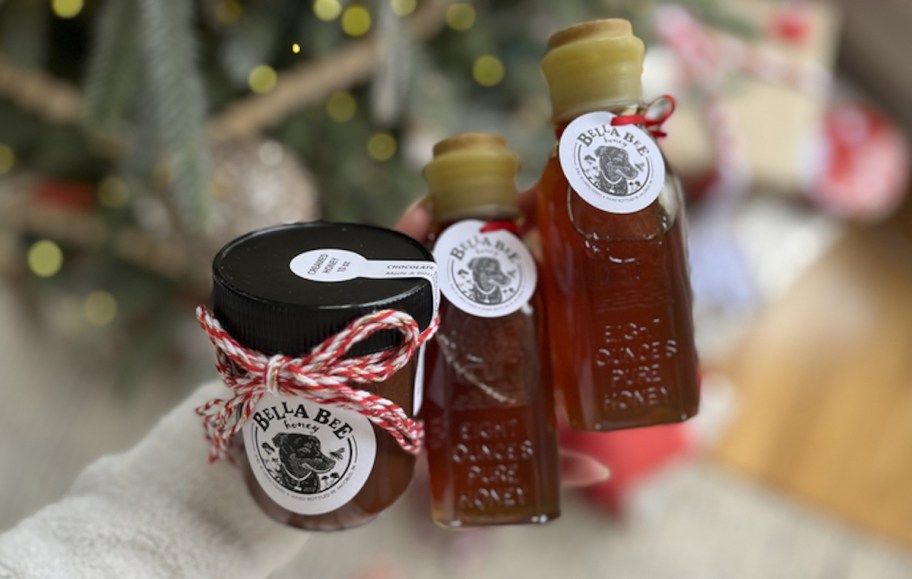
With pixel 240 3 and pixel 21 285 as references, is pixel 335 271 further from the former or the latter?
pixel 21 285

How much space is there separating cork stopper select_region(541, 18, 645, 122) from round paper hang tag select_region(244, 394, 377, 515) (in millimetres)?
214

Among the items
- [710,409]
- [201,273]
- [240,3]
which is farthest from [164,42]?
[710,409]

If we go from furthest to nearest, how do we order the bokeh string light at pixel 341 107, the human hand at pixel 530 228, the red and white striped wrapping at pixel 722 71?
1. the red and white striped wrapping at pixel 722 71
2. the bokeh string light at pixel 341 107
3. the human hand at pixel 530 228

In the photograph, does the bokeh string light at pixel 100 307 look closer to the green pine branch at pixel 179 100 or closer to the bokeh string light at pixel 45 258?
the bokeh string light at pixel 45 258

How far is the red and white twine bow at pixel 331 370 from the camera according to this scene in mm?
356

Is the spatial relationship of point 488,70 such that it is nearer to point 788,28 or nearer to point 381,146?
point 381,146

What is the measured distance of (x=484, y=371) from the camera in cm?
44

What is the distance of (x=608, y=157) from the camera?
0.41 metres

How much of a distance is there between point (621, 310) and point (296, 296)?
0.18m

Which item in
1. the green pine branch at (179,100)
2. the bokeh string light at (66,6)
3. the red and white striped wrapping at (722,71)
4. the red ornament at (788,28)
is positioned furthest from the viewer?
the red ornament at (788,28)

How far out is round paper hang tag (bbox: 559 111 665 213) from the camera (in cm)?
41

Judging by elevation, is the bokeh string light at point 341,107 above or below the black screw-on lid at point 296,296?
below

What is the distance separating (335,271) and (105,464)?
208mm

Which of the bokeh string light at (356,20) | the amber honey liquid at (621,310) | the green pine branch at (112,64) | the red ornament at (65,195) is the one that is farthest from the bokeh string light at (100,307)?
the amber honey liquid at (621,310)
